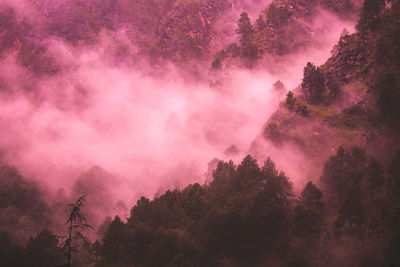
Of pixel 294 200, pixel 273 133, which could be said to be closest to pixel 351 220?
pixel 294 200

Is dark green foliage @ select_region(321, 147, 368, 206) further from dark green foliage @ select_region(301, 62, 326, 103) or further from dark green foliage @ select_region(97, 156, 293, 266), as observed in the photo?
dark green foliage @ select_region(301, 62, 326, 103)

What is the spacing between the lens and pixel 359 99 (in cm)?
5231

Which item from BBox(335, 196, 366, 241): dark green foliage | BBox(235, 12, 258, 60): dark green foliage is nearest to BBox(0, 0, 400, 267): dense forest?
BBox(335, 196, 366, 241): dark green foliage

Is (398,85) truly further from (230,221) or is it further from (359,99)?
(230,221)

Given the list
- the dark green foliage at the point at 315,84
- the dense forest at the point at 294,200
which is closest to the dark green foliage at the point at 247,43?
the dense forest at the point at 294,200

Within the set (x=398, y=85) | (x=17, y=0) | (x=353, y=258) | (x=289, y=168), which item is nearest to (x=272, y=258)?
(x=353, y=258)

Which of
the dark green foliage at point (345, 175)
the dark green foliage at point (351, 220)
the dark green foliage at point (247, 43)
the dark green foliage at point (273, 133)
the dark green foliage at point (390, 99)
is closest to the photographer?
the dark green foliage at point (351, 220)

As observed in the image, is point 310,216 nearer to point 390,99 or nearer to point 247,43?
point 390,99

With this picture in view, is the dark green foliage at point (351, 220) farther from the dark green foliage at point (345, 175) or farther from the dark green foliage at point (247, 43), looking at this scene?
the dark green foliage at point (247, 43)

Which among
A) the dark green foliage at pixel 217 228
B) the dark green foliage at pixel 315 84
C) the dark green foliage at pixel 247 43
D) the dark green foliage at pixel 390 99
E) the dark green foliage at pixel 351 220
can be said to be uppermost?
the dark green foliage at pixel 247 43

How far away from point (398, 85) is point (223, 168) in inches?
1112

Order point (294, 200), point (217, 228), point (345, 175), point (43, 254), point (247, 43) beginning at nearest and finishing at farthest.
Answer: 1. point (345, 175)
2. point (217, 228)
3. point (294, 200)
4. point (43, 254)
5. point (247, 43)

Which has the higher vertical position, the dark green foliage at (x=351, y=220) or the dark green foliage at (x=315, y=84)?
the dark green foliage at (x=315, y=84)

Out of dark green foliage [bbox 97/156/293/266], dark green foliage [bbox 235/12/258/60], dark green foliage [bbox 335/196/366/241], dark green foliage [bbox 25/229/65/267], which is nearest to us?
dark green foliage [bbox 335/196/366/241]
